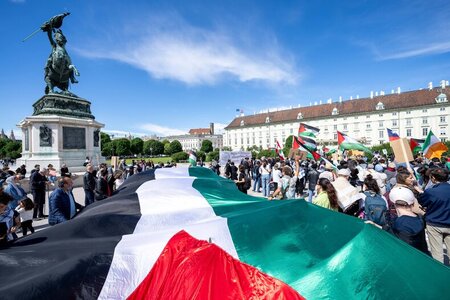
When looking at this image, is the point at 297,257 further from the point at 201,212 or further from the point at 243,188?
the point at 243,188

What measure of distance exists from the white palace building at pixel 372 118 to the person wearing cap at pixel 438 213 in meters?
61.6

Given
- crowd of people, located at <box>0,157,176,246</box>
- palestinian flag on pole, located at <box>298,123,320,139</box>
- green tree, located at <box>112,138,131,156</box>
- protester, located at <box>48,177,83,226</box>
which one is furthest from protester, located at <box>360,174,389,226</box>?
green tree, located at <box>112,138,131,156</box>

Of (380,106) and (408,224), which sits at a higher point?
(380,106)

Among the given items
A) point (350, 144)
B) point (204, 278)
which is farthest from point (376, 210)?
point (350, 144)

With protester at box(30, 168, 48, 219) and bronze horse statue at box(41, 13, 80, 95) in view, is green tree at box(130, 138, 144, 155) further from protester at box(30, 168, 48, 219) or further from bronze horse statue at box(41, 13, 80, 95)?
protester at box(30, 168, 48, 219)

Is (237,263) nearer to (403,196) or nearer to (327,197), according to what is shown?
(403,196)

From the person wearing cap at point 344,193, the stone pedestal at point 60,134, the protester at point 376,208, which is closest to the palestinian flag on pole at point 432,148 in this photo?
the person wearing cap at point 344,193

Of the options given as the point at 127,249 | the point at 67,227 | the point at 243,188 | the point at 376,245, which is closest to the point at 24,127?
the point at 243,188

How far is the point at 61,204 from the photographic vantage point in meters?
5.25

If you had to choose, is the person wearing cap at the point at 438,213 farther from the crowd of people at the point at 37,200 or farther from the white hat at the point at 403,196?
the crowd of people at the point at 37,200

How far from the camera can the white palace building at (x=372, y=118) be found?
248 ft

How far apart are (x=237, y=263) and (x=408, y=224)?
9.08ft

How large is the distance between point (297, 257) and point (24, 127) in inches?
960

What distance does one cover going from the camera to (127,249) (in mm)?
2465
